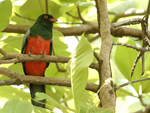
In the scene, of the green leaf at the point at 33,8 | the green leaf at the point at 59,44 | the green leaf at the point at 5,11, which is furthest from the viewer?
the green leaf at the point at 33,8

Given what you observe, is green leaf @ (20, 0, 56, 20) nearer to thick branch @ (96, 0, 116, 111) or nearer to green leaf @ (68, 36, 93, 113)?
thick branch @ (96, 0, 116, 111)

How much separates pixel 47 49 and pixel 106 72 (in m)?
1.37

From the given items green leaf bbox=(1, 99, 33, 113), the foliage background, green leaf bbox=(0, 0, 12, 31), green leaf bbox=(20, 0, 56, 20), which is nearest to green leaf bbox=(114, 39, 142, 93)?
the foliage background

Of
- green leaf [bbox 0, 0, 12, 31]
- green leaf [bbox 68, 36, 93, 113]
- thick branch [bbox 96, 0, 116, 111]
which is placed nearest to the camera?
green leaf [bbox 68, 36, 93, 113]

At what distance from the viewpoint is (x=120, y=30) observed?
88.8 inches

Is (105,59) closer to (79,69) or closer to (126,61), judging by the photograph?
(126,61)

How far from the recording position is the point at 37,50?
2.72m

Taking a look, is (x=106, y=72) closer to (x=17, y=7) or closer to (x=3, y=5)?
(x=3, y=5)

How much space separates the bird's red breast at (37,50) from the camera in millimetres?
2713

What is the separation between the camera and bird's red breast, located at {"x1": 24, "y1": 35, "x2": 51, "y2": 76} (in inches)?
107

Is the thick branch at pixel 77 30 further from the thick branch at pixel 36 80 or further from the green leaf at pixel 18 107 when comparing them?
the green leaf at pixel 18 107

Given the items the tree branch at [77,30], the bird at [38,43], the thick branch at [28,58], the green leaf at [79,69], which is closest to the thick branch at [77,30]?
the tree branch at [77,30]

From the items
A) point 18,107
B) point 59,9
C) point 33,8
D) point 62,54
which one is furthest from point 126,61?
point 18,107

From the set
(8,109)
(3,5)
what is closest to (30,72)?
(3,5)
